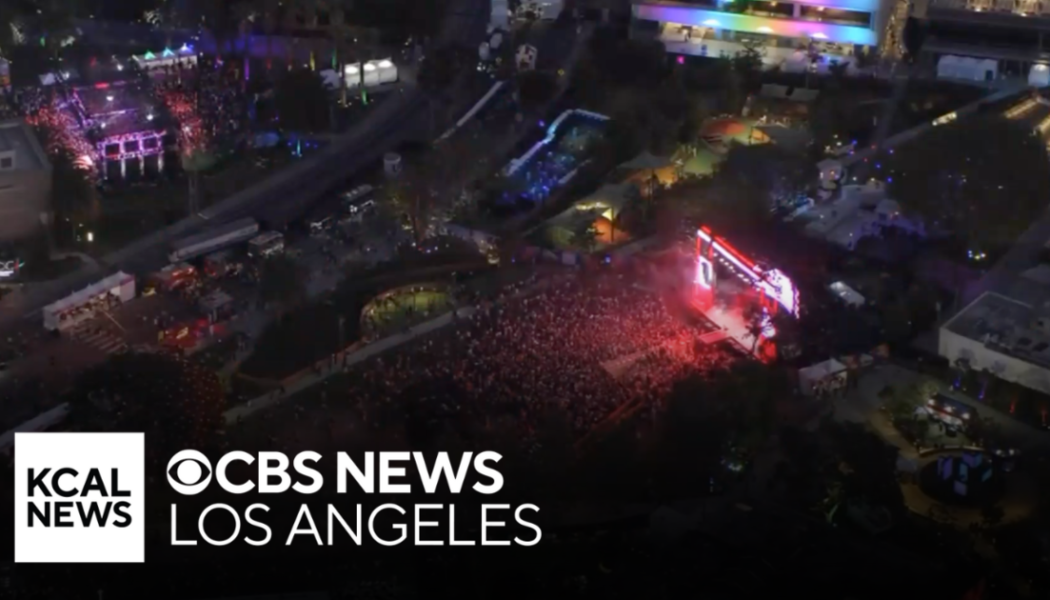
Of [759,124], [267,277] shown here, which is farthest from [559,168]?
[267,277]

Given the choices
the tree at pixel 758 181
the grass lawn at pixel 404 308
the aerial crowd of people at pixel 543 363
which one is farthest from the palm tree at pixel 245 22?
the aerial crowd of people at pixel 543 363

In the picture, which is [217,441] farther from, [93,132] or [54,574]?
[93,132]

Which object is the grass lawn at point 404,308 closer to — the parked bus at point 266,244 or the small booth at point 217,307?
the small booth at point 217,307

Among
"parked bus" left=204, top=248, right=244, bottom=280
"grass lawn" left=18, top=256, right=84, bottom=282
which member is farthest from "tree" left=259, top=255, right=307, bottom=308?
"grass lawn" left=18, top=256, right=84, bottom=282

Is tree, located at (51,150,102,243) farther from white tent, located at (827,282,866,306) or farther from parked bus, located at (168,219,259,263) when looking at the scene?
white tent, located at (827,282,866,306)

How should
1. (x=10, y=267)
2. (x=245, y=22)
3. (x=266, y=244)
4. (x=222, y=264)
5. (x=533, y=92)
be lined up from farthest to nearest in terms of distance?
(x=245, y=22) → (x=533, y=92) → (x=266, y=244) → (x=222, y=264) → (x=10, y=267)

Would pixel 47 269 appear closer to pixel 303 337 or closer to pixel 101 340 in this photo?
pixel 101 340

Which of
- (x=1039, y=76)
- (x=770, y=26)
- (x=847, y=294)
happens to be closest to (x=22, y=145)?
(x=847, y=294)
